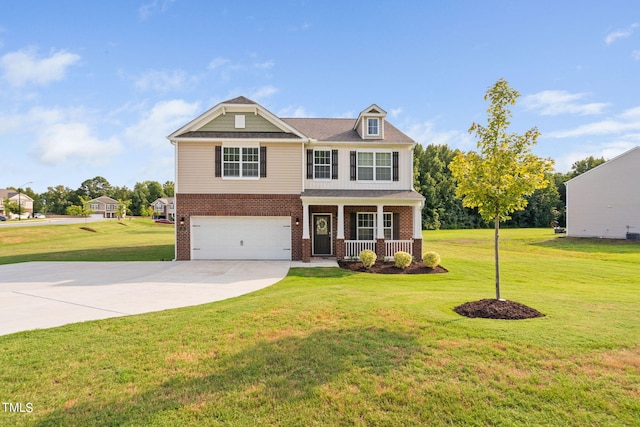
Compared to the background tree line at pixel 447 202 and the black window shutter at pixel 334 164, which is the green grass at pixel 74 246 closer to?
the black window shutter at pixel 334 164

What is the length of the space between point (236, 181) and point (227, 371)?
12398 millimetres

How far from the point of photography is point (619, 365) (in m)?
4.04

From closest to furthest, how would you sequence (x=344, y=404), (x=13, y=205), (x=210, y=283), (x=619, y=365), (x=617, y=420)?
(x=617, y=420), (x=344, y=404), (x=619, y=365), (x=210, y=283), (x=13, y=205)

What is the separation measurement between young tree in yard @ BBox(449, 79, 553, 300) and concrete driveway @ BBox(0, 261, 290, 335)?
21.6ft

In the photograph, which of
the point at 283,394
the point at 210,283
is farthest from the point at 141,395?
the point at 210,283

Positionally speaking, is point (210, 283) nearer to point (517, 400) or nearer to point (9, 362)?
point (9, 362)

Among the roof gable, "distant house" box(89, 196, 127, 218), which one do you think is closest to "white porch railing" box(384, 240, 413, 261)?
the roof gable

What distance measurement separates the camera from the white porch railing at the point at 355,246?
15.2m

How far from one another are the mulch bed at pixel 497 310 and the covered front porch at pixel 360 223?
837 centimetres

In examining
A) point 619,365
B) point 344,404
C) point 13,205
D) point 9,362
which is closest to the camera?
point 344,404

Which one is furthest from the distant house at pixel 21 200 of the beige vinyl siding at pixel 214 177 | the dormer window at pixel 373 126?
the dormer window at pixel 373 126

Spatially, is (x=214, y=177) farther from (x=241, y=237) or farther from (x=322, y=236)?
(x=322, y=236)

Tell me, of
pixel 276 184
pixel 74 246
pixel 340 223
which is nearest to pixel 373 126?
pixel 340 223

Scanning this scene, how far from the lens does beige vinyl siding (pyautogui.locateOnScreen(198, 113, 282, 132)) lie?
15688 mm
